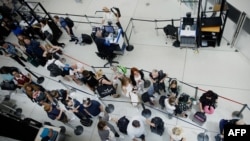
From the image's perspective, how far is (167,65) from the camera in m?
9.17

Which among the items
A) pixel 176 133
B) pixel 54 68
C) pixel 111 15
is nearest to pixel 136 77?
pixel 176 133

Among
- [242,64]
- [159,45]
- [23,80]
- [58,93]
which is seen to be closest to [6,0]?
[23,80]

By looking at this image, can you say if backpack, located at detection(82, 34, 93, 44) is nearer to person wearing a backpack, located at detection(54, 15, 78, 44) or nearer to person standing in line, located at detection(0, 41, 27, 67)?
person wearing a backpack, located at detection(54, 15, 78, 44)

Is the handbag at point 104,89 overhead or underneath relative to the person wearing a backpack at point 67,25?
underneath

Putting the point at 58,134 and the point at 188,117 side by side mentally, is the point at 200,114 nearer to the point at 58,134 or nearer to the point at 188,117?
the point at 188,117

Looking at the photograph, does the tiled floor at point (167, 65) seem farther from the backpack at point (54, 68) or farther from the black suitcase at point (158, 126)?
the backpack at point (54, 68)

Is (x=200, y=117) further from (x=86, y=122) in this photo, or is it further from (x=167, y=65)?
(x=86, y=122)

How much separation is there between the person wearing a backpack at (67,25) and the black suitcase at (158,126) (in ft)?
19.1

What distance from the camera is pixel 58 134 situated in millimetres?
6969

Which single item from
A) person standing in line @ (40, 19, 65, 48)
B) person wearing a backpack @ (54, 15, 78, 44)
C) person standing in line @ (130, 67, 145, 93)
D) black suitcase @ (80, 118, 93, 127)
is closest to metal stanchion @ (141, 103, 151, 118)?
person standing in line @ (130, 67, 145, 93)

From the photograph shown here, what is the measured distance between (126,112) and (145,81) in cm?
143

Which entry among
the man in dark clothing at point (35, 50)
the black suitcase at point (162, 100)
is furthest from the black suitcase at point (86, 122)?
the man in dark clothing at point (35, 50)

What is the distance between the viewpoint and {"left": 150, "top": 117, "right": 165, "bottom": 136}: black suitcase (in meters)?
7.02

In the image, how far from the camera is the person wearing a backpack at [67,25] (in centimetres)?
1027
